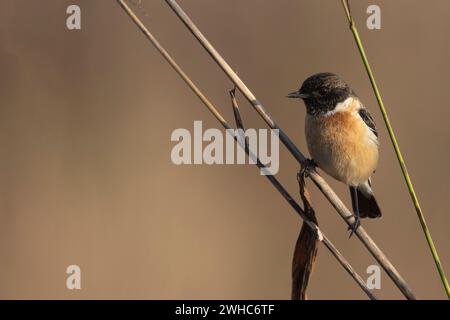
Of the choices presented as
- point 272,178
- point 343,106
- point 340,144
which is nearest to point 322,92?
point 343,106

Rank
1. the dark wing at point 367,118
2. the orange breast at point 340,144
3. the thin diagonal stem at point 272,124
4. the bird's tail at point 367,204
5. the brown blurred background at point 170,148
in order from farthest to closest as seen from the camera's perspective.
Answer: the brown blurred background at point 170,148, the bird's tail at point 367,204, the dark wing at point 367,118, the orange breast at point 340,144, the thin diagonal stem at point 272,124

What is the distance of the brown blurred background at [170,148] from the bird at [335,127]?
1588 mm

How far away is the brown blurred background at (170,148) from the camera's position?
5164 mm

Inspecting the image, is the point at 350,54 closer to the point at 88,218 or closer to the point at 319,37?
the point at 319,37

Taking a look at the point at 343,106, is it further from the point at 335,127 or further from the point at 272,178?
the point at 272,178

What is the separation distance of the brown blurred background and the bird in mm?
1588

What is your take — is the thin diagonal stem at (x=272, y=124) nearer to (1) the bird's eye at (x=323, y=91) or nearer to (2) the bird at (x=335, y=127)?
(2) the bird at (x=335, y=127)

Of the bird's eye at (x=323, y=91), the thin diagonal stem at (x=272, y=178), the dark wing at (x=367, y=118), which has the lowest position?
the thin diagonal stem at (x=272, y=178)

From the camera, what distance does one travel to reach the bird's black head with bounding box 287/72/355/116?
3.75 m

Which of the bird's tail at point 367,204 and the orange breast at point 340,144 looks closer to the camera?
the orange breast at point 340,144

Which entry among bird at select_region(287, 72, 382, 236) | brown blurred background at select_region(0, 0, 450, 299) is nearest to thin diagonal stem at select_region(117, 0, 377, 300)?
bird at select_region(287, 72, 382, 236)

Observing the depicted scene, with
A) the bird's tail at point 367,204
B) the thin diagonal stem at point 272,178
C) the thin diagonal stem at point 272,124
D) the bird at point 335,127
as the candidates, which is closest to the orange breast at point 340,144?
the bird at point 335,127

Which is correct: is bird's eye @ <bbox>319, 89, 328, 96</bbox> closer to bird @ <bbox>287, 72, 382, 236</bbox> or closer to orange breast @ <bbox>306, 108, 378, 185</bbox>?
bird @ <bbox>287, 72, 382, 236</bbox>

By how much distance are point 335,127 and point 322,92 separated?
0.22m
